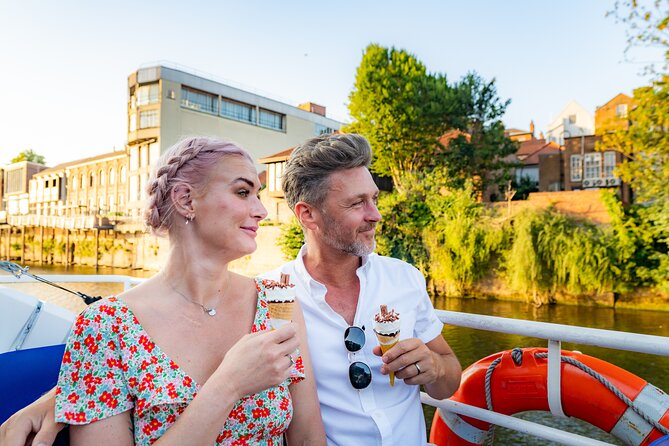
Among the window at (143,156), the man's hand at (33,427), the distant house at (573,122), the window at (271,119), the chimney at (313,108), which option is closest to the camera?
the man's hand at (33,427)

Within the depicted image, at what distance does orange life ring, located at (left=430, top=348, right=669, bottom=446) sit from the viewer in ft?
5.74

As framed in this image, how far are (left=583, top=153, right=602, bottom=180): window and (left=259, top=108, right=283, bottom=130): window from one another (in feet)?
80.2

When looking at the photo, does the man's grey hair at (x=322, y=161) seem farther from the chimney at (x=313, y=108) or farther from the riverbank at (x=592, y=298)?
the chimney at (x=313, y=108)

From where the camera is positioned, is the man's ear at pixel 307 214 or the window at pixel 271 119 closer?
the man's ear at pixel 307 214

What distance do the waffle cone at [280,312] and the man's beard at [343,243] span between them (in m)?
0.62

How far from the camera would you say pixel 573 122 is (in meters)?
39.1

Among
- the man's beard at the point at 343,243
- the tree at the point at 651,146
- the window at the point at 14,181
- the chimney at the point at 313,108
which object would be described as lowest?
the man's beard at the point at 343,243

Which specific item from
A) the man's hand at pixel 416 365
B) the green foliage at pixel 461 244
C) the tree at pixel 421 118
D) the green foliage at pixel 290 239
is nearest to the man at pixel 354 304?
the man's hand at pixel 416 365

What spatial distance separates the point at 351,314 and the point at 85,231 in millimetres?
37430

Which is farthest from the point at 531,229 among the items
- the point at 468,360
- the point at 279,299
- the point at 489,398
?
the point at 279,299

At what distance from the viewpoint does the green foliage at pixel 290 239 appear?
20.6 metres

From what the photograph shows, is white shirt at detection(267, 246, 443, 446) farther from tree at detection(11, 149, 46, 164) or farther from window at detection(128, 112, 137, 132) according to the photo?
tree at detection(11, 149, 46, 164)

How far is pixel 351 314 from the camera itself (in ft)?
6.17

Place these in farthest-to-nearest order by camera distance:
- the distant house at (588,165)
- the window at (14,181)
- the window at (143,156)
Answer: the window at (14,181) < the window at (143,156) < the distant house at (588,165)
